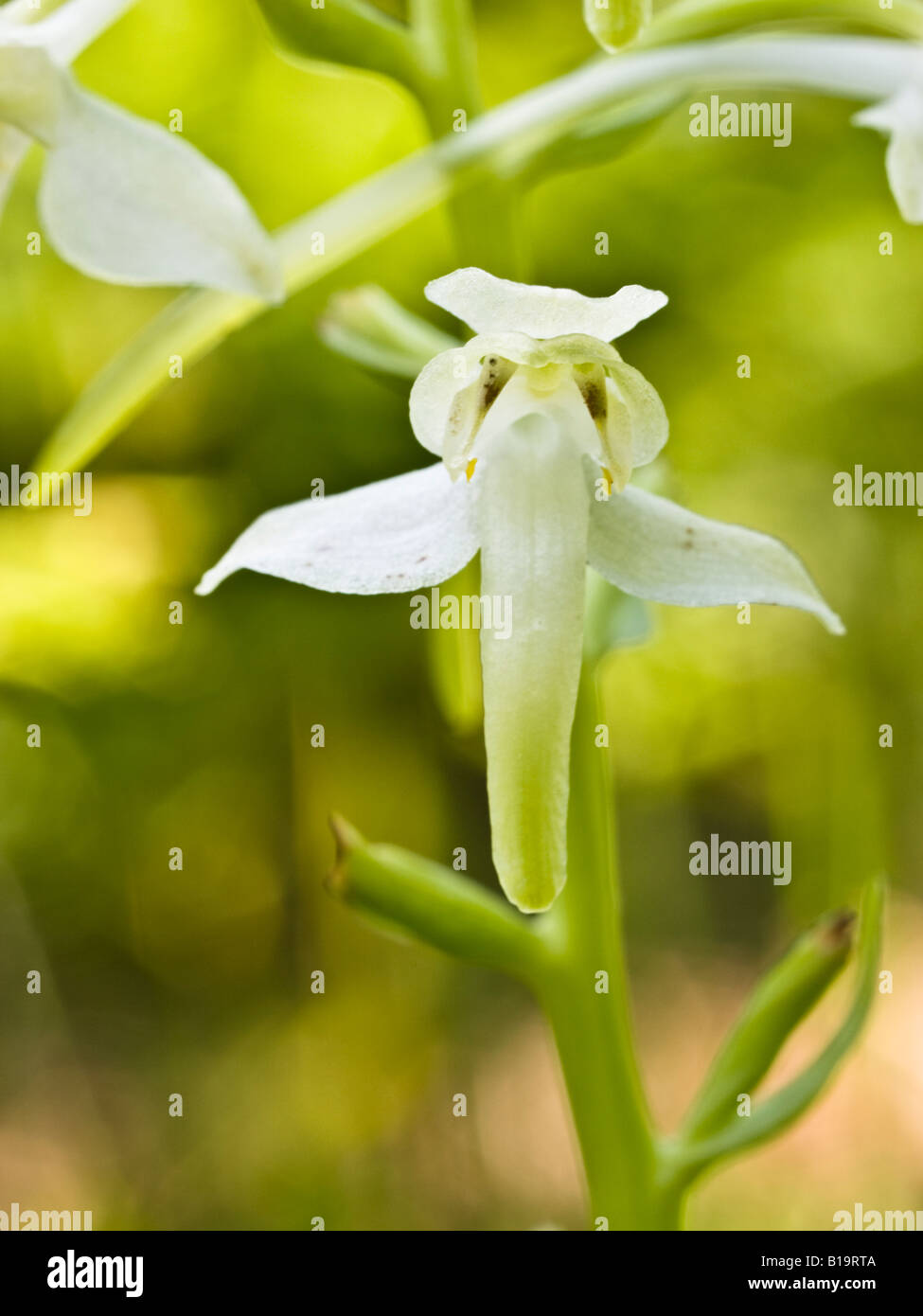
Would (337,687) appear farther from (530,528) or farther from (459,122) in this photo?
(530,528)

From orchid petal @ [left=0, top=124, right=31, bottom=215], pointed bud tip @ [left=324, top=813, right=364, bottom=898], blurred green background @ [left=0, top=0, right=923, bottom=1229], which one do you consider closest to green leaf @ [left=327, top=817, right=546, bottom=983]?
pointed bud tip @ [left=324, top=813, right=364, bottom=898]

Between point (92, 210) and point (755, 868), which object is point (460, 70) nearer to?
point (92, 210)

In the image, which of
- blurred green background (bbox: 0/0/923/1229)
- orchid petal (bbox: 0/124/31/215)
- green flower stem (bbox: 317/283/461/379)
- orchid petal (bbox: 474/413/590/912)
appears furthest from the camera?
blurred green background (bbox: 0/0/923/1229)

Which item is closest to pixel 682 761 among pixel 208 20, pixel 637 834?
pixel 637 834

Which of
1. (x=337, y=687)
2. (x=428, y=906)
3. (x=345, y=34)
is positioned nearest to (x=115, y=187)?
(x=345, y=34)

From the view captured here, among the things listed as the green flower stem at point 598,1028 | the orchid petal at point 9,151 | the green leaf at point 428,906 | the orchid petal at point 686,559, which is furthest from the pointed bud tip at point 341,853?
the orchid petal at point 9,151

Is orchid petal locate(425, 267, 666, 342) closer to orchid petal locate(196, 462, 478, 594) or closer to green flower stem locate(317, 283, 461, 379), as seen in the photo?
orchid petal locate(196, 462, 478, 594)
